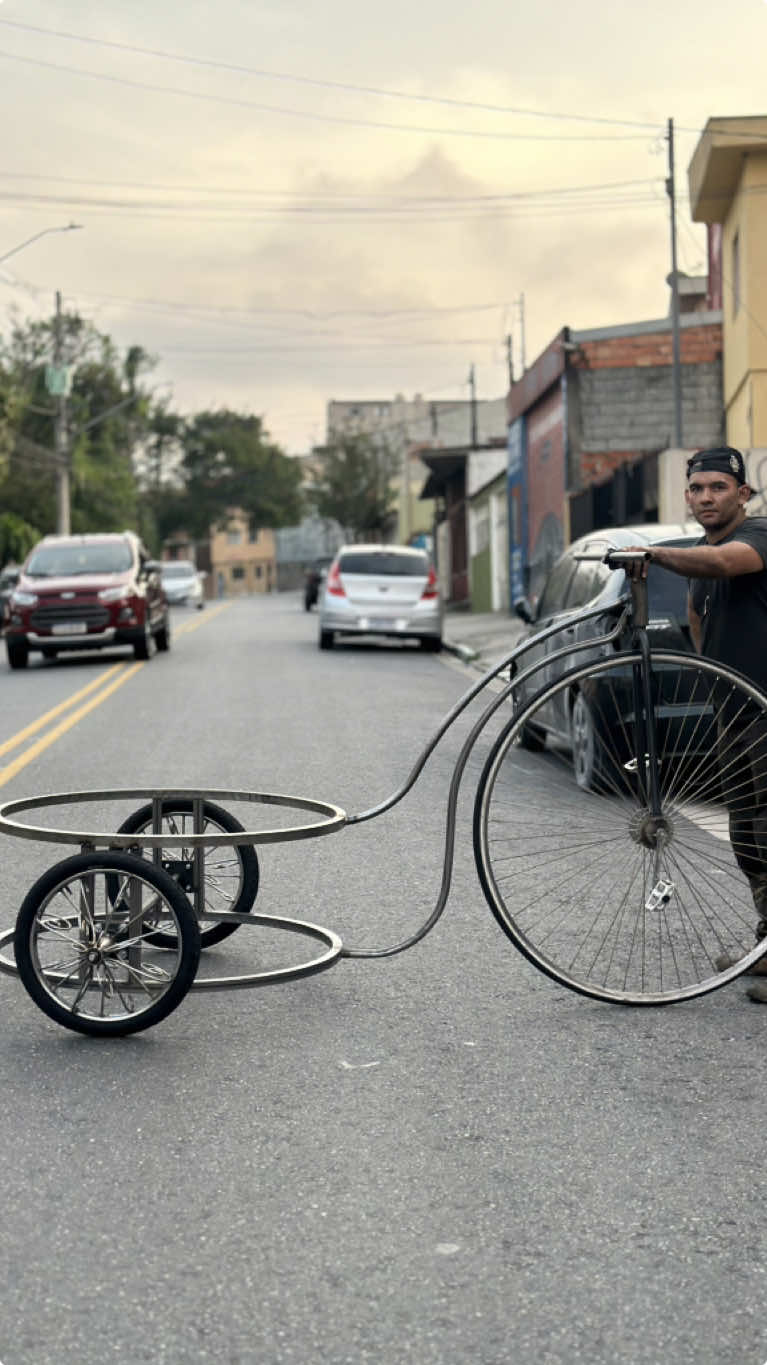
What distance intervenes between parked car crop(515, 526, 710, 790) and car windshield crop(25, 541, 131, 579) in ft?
41.8

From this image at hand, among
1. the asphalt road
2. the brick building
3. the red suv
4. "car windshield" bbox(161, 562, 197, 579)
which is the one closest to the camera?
the asphalt road

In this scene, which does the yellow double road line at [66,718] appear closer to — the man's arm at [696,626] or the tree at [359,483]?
the man's arm at [696,626]

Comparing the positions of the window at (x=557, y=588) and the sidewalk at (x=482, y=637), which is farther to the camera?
the sidewalk at (x=482, y=637)

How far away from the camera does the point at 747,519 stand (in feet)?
18.2

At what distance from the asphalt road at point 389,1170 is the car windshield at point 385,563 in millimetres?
19309

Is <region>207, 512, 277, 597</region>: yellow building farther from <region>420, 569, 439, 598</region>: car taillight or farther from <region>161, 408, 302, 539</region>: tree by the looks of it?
<region>420, 569, 439, 598</region>: car taillight

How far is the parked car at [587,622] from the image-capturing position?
542cm

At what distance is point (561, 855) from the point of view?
5.73 m

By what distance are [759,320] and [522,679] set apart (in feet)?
68.4

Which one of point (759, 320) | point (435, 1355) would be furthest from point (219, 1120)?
point (759, 320)

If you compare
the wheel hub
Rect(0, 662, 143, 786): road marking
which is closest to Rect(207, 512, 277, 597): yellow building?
Rect(0, 662, 143, 786): road marking

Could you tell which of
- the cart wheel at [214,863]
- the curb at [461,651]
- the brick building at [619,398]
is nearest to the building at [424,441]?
the brick building at [619,398]

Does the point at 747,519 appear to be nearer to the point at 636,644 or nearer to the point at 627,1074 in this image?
A: the point at 636,644

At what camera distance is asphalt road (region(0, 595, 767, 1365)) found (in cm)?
314
